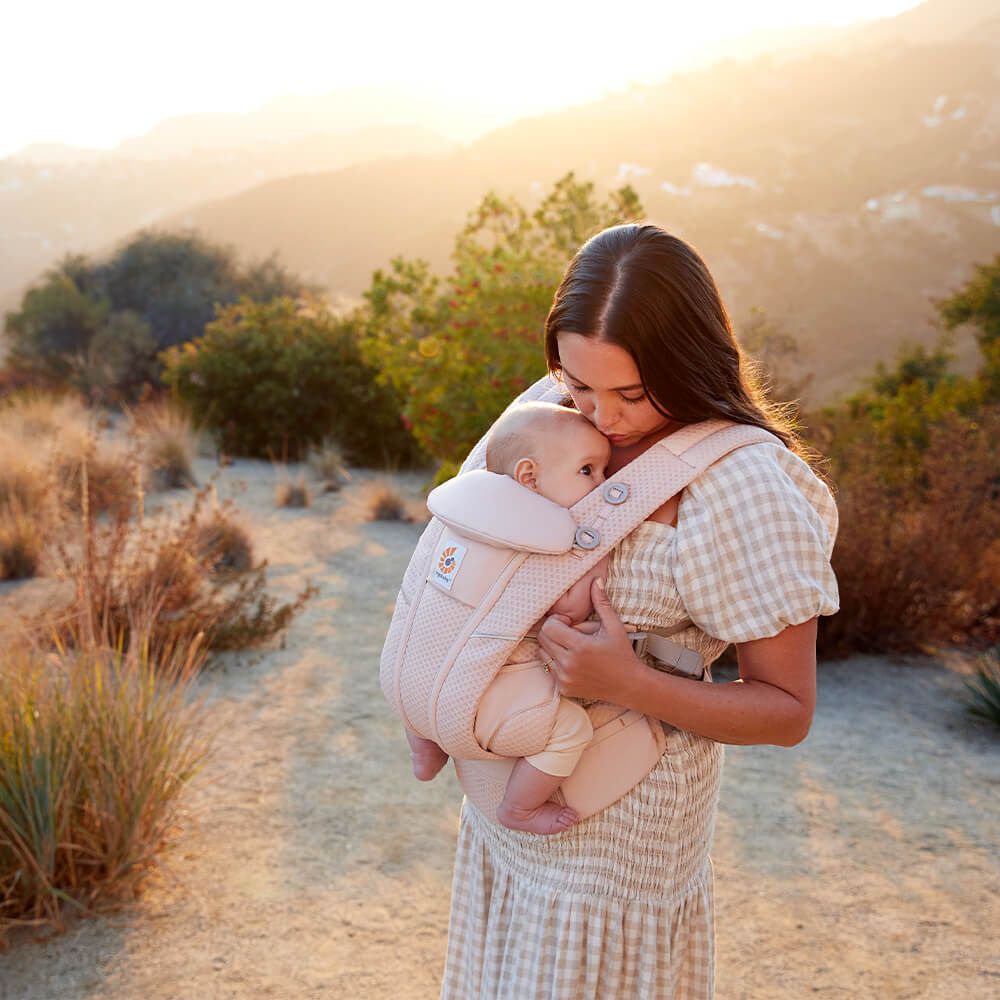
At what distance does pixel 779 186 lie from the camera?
52594mm

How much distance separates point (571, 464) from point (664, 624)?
0.29 m

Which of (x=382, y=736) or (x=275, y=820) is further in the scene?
(x=382, y=736)

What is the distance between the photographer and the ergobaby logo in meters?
1.47

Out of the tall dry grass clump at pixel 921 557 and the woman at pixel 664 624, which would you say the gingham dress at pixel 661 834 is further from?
the tall dry grass clump at pixel 921 557

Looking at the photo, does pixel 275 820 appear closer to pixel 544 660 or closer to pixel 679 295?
pixel 544 660

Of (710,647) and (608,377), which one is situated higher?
(608,377)

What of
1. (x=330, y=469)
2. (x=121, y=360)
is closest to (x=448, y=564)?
(x=330, y=469)

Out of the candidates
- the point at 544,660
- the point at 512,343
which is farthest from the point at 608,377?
the point at 512,343

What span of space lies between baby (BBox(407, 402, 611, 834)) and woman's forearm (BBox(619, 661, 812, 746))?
0.12 metres

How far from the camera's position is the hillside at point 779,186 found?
42500 millimetres

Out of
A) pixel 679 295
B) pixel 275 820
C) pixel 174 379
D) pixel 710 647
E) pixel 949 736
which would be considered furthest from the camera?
pixel 174 379

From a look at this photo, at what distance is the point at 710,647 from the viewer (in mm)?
1594

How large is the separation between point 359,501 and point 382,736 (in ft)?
18.7

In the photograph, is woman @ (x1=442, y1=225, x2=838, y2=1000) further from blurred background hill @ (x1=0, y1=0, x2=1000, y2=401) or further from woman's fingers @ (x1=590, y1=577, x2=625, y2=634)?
blurred background hill @ (x1=0, y1=0, x2=1000, y2=401)
